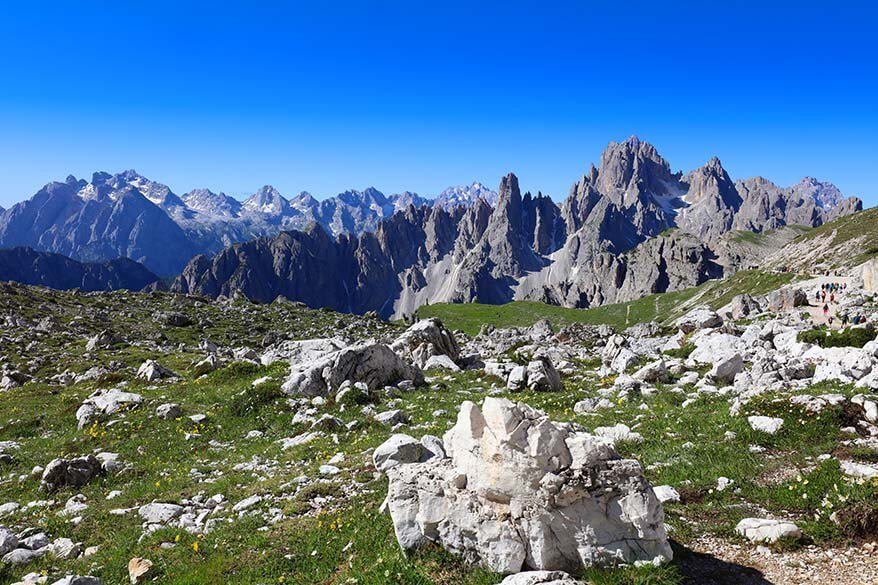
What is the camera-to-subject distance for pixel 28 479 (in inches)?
764

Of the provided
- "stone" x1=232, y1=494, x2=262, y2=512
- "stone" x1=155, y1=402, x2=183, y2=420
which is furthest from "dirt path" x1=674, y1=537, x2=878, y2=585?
"stone" x1=155, y1=402, x2=183, y2=420

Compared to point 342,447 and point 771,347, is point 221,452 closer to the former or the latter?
point 342,447

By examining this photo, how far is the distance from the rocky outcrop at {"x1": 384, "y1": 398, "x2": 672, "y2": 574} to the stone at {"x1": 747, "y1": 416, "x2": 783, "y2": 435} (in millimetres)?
9022

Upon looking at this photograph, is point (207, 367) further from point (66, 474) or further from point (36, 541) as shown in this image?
point (36, 541)

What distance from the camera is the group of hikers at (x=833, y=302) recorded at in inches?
1741

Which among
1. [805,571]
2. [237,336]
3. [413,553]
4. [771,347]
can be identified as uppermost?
[771,347]

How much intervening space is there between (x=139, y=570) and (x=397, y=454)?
23.7 feet

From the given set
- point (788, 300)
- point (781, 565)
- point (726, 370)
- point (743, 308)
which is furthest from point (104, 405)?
point (743, 308)

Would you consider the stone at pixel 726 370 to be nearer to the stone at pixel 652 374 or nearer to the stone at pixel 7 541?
the stone at pixel 652 374

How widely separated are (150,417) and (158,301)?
109824 millimetres

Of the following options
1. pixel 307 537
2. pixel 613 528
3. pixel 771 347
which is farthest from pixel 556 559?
pixel 771 347

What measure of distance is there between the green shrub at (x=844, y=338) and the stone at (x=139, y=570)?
3720cm

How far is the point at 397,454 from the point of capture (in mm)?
15852

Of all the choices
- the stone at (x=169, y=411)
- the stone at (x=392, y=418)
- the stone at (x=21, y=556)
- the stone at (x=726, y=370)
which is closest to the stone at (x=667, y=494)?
the stone at (x=392, y=418)
